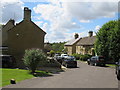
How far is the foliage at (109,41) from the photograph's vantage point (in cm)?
3135

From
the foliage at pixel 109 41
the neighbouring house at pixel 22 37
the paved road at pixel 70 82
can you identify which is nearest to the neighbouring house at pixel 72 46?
the foliage at pixel 109 41

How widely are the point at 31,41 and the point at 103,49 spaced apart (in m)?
14.6

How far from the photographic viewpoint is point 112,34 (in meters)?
32.1

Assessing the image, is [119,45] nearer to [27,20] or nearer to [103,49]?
[103,49]

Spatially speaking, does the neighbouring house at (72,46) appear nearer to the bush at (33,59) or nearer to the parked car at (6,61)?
the parked car at (6,61)

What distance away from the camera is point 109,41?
33.8m

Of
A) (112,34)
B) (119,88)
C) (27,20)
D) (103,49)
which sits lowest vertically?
(119,88)

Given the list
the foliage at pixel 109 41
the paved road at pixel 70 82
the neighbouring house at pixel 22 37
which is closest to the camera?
the paved road at pixel 70 82

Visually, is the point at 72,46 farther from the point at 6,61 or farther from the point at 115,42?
the point at 6,61

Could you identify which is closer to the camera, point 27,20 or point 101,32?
point 27,20

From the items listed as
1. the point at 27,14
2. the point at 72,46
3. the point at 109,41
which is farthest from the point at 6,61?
the point at 72,46

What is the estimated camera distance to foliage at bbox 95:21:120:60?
31.4 meters

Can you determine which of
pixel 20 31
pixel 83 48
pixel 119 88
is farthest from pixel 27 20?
pixel 83 48

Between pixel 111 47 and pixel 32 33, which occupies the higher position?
pixel 32 33
